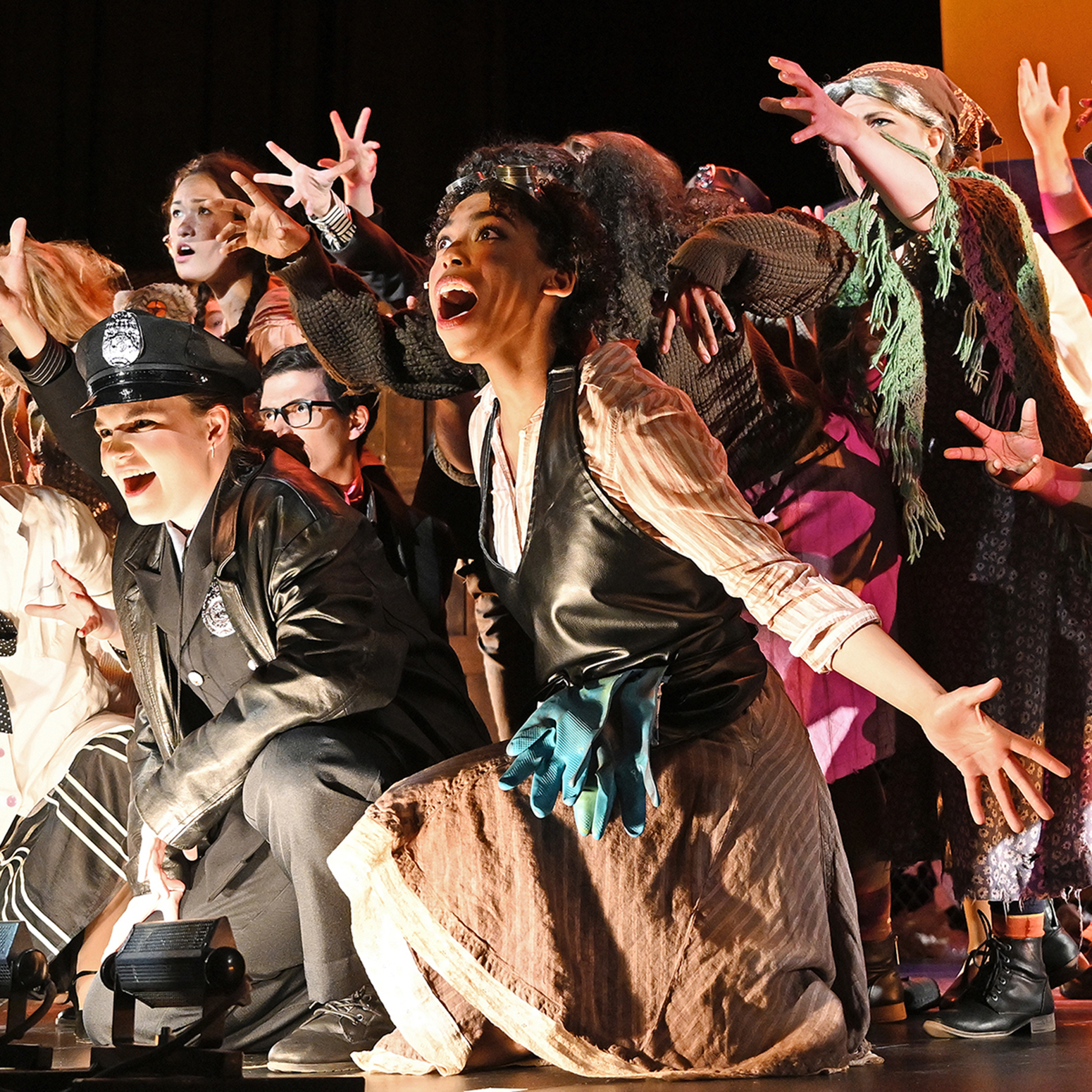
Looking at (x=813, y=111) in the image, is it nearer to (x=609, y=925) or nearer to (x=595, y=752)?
(x=595, y=752)

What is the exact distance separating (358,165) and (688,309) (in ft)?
3.45

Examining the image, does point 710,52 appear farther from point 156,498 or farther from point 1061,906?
point 1061,906

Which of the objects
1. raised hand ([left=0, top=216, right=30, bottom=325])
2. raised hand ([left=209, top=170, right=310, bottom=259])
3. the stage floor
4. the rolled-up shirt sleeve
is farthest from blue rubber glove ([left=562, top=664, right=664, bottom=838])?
raised hand ([left=0, top=216, right=30, bottom=325])

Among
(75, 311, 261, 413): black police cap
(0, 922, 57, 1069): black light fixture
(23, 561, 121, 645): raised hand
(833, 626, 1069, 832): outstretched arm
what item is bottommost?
(0, 922, 57, 1069): black light fixture

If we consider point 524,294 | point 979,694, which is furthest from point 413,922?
point 524,294

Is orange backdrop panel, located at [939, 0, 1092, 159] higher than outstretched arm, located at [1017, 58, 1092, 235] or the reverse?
higher

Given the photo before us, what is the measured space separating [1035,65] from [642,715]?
1.89 meters

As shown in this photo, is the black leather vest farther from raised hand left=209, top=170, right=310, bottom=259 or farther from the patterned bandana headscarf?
the patterned bandana headscarf

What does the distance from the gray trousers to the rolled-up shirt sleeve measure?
580 millimetres

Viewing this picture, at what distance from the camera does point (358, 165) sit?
3.07 metres

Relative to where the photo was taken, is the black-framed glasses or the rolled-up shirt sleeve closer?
the rolled-up shirt sleeve

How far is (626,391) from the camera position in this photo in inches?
74.8

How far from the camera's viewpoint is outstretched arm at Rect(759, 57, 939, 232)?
257cm

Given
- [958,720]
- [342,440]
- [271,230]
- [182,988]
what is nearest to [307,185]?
[271,230]
